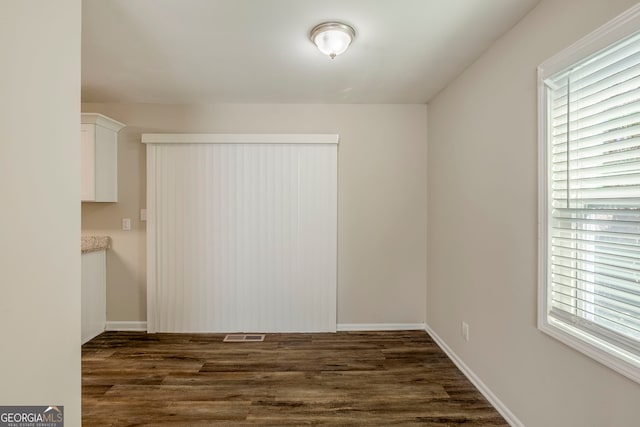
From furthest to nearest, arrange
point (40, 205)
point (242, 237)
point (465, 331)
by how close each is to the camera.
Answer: point (242, 237), point (465, 331), point (40, 205)

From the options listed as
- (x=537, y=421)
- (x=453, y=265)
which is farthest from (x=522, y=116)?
(x=537, y=421)

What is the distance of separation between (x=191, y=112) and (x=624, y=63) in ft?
11.4

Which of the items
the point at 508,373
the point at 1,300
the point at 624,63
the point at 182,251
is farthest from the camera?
the point at 182,251

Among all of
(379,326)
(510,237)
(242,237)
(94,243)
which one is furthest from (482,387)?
(94,243)

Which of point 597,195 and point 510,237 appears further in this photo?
point 510,237

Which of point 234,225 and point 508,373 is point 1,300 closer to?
point 234,225

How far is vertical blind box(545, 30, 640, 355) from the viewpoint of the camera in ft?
4.01

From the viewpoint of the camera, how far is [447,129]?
2881 millimetres

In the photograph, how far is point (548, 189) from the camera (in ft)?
5.29

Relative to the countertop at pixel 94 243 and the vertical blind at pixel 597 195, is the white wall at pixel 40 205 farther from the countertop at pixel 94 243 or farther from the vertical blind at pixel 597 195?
the vertical blind at pixel 597 195

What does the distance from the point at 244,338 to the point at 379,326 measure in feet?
4.85

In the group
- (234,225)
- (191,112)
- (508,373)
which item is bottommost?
(508,373)

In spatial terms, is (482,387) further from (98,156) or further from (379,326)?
(98,156)

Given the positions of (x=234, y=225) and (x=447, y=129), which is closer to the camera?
(x=447, y=129)
